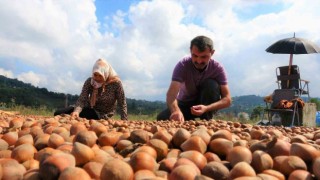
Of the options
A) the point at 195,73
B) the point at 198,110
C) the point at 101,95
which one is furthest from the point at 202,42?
the point at 101,95

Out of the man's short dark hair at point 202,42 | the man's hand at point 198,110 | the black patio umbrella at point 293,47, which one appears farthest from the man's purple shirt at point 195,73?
the black patio umbrella at point 293,47

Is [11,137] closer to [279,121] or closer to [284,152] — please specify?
[284,152]

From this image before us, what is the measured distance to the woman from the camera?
16.7ft

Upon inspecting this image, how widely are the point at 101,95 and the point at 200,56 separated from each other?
1.62m

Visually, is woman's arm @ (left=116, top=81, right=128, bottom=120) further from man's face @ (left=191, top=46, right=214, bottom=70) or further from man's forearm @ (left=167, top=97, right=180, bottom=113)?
man's face @ (left=191, top=46, right=214, bottom=70)

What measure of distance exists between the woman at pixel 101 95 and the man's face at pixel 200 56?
126 centimetres

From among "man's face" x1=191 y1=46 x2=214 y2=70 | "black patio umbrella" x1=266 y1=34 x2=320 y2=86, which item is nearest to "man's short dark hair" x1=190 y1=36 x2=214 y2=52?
"man's face" x1=191 y1=46 x2=214 y2=70

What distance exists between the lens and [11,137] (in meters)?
1.98

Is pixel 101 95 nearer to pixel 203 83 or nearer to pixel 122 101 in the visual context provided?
pixel 122 101

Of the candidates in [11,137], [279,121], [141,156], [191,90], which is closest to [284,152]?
[141,156]

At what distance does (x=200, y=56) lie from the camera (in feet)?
Answer: 13.7

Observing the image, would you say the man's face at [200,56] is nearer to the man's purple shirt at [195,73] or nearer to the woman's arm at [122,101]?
the man's purple shirt at [195,73]

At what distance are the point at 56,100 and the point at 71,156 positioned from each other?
23.6m

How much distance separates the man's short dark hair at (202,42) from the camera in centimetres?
406
